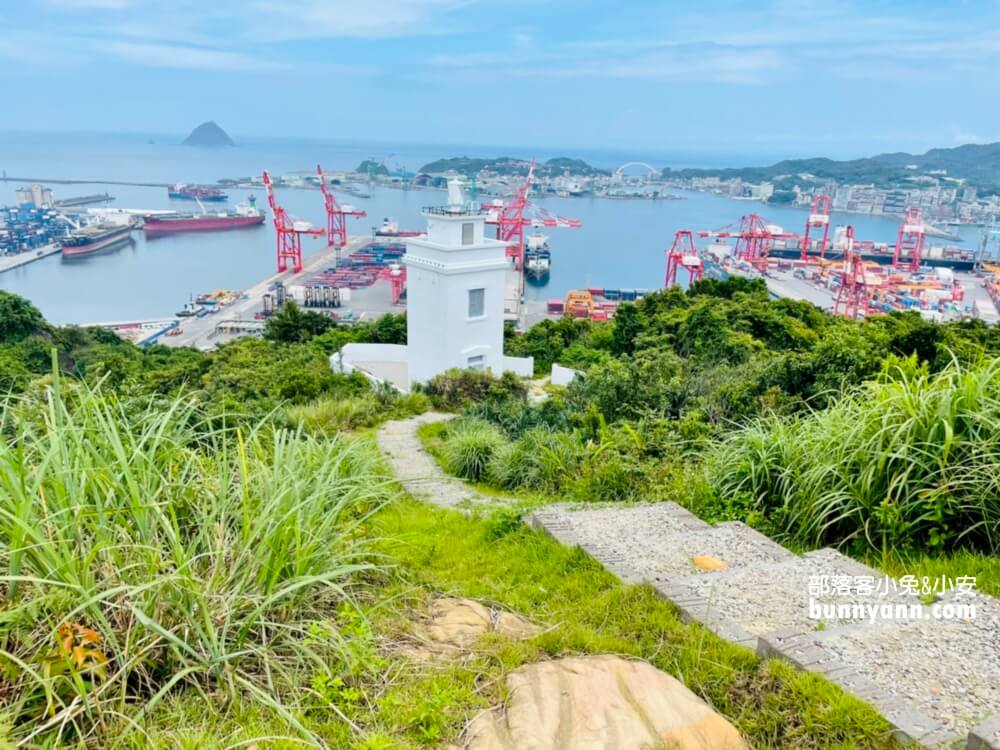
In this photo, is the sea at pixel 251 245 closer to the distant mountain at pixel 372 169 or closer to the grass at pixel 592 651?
the distant mountain at pixel 372 169

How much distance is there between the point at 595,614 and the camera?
2402 millimetres

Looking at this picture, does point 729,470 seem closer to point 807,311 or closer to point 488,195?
point 807,311

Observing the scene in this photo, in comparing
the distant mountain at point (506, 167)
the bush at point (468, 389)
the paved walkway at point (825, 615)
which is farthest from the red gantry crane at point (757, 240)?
the paved walkway at point (825, 615)

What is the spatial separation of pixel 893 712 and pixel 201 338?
3421 cm

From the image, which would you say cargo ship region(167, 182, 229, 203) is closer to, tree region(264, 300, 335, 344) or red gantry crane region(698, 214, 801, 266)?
red gantry crane region(698, 214, 801, 266)

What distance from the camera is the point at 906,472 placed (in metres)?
2.91

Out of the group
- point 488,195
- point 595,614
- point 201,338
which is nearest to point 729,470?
point 595,614

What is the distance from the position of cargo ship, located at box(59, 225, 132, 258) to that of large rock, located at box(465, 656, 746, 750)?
6213cm

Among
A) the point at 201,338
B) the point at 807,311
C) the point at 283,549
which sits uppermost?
the point at 283,549

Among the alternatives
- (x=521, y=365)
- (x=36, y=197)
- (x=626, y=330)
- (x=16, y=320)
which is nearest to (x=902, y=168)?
(x=626, y=330)

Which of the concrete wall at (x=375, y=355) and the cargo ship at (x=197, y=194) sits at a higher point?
the cargo ship at (x=197, y=194)

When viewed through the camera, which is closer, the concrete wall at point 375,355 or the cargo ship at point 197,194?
the concrete wall at point 375,355

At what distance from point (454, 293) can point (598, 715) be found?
1048 cm

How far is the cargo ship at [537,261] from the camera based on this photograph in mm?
50094
